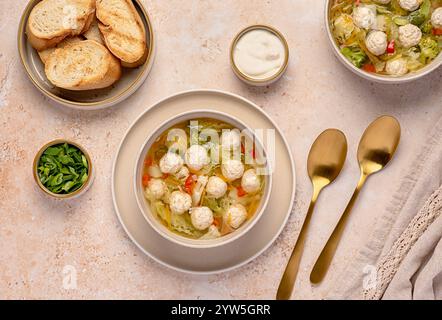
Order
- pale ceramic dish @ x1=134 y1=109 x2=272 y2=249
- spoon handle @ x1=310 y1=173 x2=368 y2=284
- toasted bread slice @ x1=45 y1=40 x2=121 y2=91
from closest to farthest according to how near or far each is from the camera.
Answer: pale ceramic dish @ x1=134 y1=109 x2=272 y2=249, toasted bread slice @ x1=45 y1=40 x2=121 y2=91, spoon handle @ x1=310 y1=173 x2=368 y2=284

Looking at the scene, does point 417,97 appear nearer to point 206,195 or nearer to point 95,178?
point 206,195

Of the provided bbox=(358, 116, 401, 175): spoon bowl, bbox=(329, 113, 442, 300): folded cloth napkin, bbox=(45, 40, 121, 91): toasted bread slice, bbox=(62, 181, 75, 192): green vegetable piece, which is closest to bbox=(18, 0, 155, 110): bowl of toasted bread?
bbox=(45, 40, 121, 91): toasted bread slice

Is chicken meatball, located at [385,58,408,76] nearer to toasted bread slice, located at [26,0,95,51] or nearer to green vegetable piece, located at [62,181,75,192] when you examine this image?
toasted bread slice, located at [26,0,95,51]

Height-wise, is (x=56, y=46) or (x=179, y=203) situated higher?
(x=56, y=46)

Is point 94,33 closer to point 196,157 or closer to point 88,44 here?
point 88,44

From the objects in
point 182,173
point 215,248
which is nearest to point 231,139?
point 182,173

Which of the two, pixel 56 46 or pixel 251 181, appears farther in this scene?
pixel 56 46

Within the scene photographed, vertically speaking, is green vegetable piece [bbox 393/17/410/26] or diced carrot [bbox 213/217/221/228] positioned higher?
green vegetable piece [bbox 393/17/410/26]
